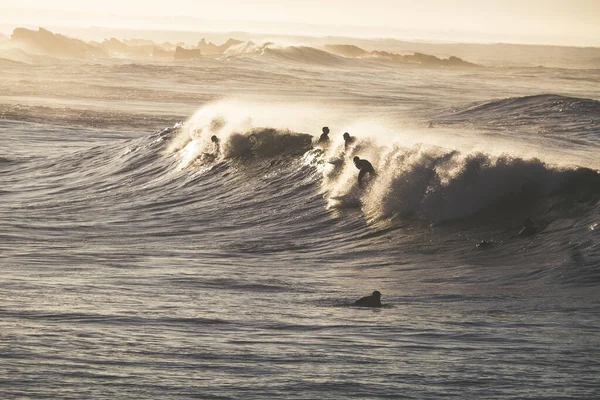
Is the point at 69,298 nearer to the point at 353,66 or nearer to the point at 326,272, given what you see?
the point at 326,272

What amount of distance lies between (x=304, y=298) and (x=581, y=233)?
393 centimetres

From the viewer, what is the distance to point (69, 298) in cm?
982

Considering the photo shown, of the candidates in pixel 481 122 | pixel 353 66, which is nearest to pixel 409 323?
pixel 481 122

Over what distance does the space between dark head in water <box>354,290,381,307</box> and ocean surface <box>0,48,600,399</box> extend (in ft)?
0.36

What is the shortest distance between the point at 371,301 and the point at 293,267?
9.88 ft

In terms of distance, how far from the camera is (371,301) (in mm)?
9812

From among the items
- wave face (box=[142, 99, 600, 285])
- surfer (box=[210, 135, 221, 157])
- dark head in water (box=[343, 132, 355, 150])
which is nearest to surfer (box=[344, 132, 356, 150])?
dark head in water (box=[343, 132, 355, 150])

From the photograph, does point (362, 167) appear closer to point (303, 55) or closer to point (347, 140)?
point (347, 140)

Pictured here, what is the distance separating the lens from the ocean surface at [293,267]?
729 cm

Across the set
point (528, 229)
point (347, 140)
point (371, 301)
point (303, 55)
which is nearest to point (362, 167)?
point (347, 140)

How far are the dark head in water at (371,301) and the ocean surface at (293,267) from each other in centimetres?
11

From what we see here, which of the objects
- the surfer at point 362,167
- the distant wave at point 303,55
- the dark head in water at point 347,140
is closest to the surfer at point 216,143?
the dark head in water at point 347,140

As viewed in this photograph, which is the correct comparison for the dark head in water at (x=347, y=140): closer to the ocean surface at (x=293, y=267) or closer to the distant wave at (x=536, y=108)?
the ocean surface at (x=293, y=267)

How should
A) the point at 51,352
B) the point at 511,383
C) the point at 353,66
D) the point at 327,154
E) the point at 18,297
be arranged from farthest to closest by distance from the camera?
the point at 353,66 → the point at 327,154 → the point at 18,297 → the point at 51,352 → the point at 511,383
